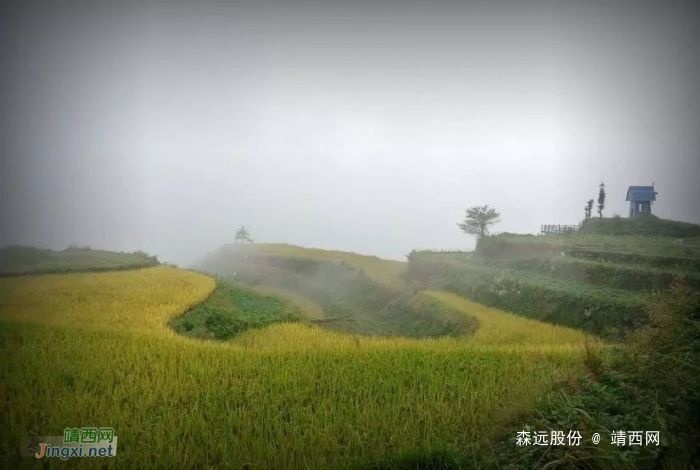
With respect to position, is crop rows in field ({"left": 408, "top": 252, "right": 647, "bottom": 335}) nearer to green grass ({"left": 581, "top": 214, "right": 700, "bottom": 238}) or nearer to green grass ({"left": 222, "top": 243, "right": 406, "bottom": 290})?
green grass ({"left": 581, "top": 214, "right": 700, "bottom": 238})

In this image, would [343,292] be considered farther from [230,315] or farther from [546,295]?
[546,295]

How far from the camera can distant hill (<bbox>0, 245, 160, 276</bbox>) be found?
342 cm

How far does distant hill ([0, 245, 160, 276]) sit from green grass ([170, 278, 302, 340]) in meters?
2.17

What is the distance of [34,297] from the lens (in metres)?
3.83

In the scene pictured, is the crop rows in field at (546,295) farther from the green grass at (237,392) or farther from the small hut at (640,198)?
the green grass at (237,392)

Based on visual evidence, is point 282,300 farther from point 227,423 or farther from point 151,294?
point 227,423

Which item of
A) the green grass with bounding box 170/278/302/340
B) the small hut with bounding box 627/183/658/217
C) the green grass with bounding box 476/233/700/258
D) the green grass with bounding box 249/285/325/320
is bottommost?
the green grass with bounding box 249/285/325/320

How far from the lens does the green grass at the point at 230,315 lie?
6.74 metres

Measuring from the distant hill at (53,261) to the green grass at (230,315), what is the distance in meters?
2.17

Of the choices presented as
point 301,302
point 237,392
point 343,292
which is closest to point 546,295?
point 237,392

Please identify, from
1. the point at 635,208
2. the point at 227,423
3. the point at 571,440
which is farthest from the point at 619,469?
the point at 635,208

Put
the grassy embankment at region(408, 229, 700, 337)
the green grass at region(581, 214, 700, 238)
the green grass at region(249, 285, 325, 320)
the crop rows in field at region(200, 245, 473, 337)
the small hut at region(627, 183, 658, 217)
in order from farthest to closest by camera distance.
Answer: the green grass at region(249, 285, 325, 320), the crop rows in field at region(200, 245, 473, 337), the grassy embankment at region(408, 229, 700, 337), the small hut at region(627, 183, 658, 217), the green grass at region(581, 214, 700, 238)

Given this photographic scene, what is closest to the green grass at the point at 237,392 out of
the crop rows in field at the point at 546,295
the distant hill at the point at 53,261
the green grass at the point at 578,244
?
the distant hill at the point at 53,261

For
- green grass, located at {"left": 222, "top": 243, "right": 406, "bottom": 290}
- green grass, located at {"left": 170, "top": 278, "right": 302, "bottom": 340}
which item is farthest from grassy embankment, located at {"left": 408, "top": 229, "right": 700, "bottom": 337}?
green grass, located at {"left": 170, "top": 278, "right": 302, "bottom": 340}
